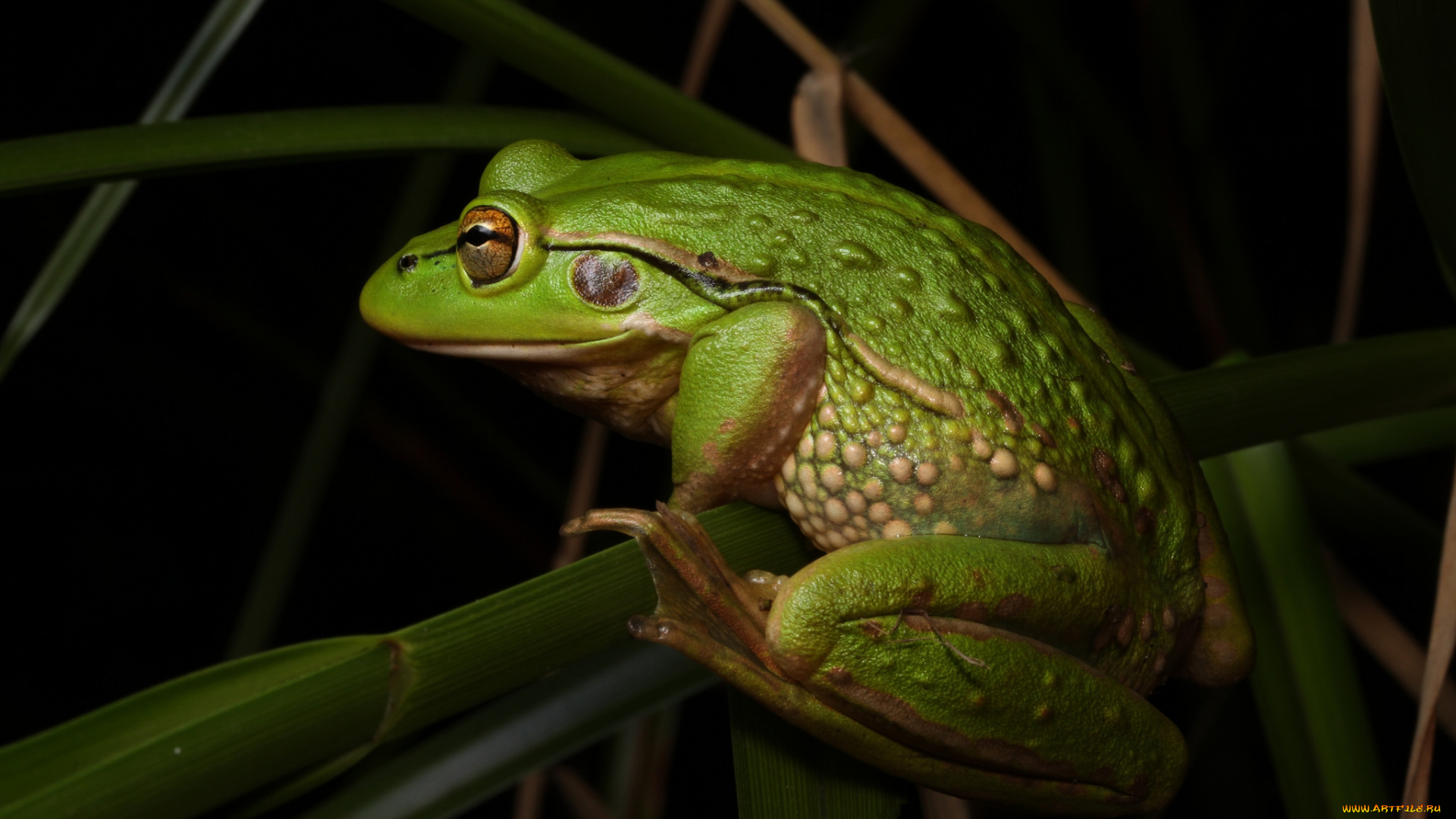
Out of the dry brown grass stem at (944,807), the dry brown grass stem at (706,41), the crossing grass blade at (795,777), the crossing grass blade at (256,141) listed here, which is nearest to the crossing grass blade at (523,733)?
the crossing grass blade at (795,777)

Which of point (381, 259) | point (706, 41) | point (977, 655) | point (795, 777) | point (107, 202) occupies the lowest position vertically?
point (795, 777)

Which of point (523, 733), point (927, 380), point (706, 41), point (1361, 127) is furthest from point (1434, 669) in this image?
point (706, 41)

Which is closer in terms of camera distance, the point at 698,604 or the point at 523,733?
the point at 698,604

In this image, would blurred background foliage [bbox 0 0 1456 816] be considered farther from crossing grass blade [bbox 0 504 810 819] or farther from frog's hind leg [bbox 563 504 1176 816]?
crossing grass blade [bbox 0 504 810 819]

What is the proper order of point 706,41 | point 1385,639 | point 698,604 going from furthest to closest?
1. point 706,41
2. point 1385,639
3. point 698,604

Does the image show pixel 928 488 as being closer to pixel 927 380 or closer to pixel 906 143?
pixel 927 380

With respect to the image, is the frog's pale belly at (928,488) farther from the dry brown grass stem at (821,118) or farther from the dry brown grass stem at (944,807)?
the dry brown grass stem at (821,118)

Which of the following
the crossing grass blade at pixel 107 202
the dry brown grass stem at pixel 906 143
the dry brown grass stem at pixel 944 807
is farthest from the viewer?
the dry brown grass stem at pixel 906 143
